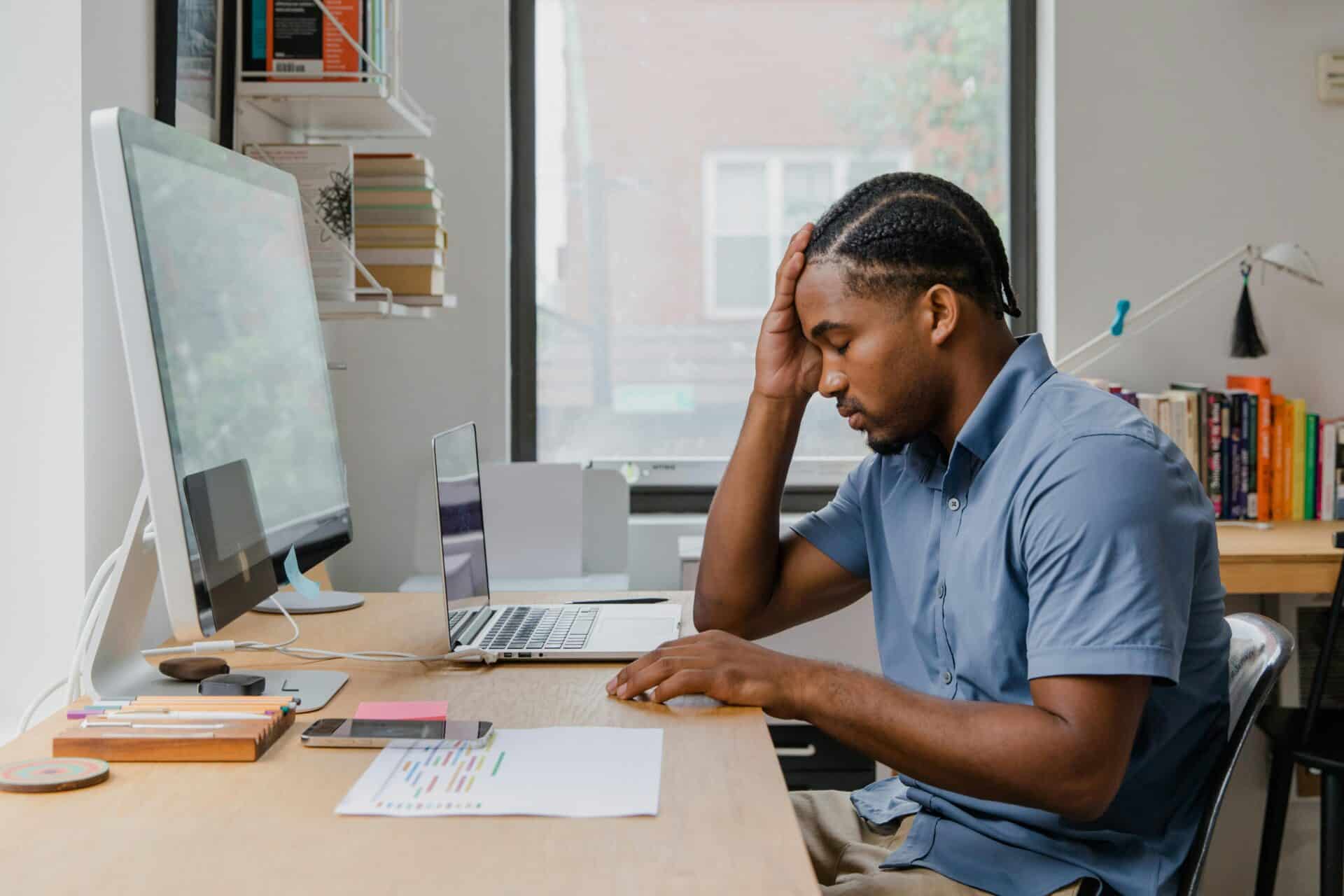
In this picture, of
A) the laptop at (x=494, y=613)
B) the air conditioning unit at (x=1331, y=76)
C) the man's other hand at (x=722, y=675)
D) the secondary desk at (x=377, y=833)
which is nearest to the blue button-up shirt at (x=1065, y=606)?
the man's other hand at (x=722, y=675)

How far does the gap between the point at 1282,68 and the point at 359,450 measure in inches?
98.1

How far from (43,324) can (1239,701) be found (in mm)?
1510

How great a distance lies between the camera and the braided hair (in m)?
1.30

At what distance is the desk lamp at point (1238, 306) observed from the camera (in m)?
2.83

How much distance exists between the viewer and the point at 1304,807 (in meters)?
2.88

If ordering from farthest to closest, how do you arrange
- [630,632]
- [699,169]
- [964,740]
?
[699,169], [630,632], [964,740]

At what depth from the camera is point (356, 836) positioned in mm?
881

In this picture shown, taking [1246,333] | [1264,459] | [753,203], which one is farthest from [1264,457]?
[753,203]

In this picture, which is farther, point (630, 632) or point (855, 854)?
point (630, 632)

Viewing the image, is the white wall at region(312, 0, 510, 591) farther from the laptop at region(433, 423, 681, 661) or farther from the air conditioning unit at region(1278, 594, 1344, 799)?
the air conditioning unit at region(1278, 594, 1344, 799)

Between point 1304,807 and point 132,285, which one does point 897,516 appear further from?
point 1304,807

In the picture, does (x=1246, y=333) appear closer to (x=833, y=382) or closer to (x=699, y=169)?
(x=699, y=169)

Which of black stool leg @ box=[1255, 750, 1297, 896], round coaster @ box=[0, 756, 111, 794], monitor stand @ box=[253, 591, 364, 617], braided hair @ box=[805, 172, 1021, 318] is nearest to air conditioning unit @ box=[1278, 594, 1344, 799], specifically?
black stool leg @ box=[1255, 750, 1297, 896]

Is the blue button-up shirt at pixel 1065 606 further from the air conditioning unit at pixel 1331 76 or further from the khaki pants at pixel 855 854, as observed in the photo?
the air conditioning unit at pixel 1331 76
